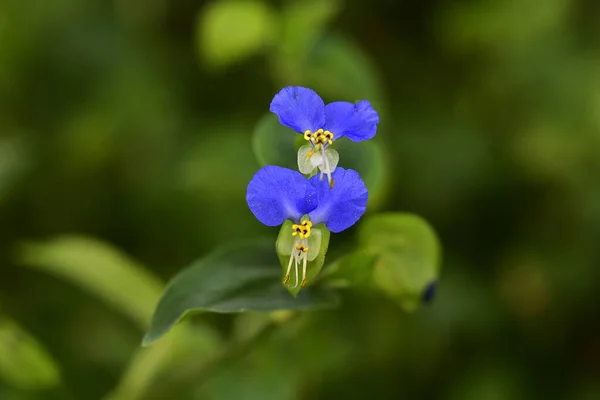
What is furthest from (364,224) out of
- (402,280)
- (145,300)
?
(145,300)

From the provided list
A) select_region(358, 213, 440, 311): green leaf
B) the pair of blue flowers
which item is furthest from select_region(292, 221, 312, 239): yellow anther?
select_region(358, 213, 440, 311): green leaf

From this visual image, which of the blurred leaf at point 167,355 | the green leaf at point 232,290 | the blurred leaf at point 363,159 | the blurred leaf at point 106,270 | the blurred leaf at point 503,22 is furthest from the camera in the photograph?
the blurred leaf at point 503,22

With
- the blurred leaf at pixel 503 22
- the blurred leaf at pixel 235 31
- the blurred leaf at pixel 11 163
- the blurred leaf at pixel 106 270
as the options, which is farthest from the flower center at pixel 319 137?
the blurred leaf at pixel 503 22

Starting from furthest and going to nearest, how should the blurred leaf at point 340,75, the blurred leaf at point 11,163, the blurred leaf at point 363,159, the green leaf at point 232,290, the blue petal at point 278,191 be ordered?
1. the blurred leaf at point 11,163
2. the blurred leaf at point 340,75
3. the blurred leaf at point 363,159
4. the green leaf at point 232,290
5. the blue petal at point 278,191

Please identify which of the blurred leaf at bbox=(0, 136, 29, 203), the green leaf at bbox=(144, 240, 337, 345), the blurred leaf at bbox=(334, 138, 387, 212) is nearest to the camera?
the green leaf at bbox=(144, 240, 337, 345)

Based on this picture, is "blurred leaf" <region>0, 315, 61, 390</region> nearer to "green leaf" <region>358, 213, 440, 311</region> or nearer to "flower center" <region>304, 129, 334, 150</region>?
"green leaf" <region>358, 213, 440, 311</region>

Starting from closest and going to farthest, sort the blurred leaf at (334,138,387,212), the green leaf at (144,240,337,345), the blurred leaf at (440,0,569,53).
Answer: the green leaf at (144,240,337,345), the blurred leaf at (334,138,387,212), the blurred leaf at (440,0,569,53)

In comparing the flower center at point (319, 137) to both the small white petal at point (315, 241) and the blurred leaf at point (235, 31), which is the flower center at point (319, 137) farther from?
the blurred leaf at point (235, 31)
